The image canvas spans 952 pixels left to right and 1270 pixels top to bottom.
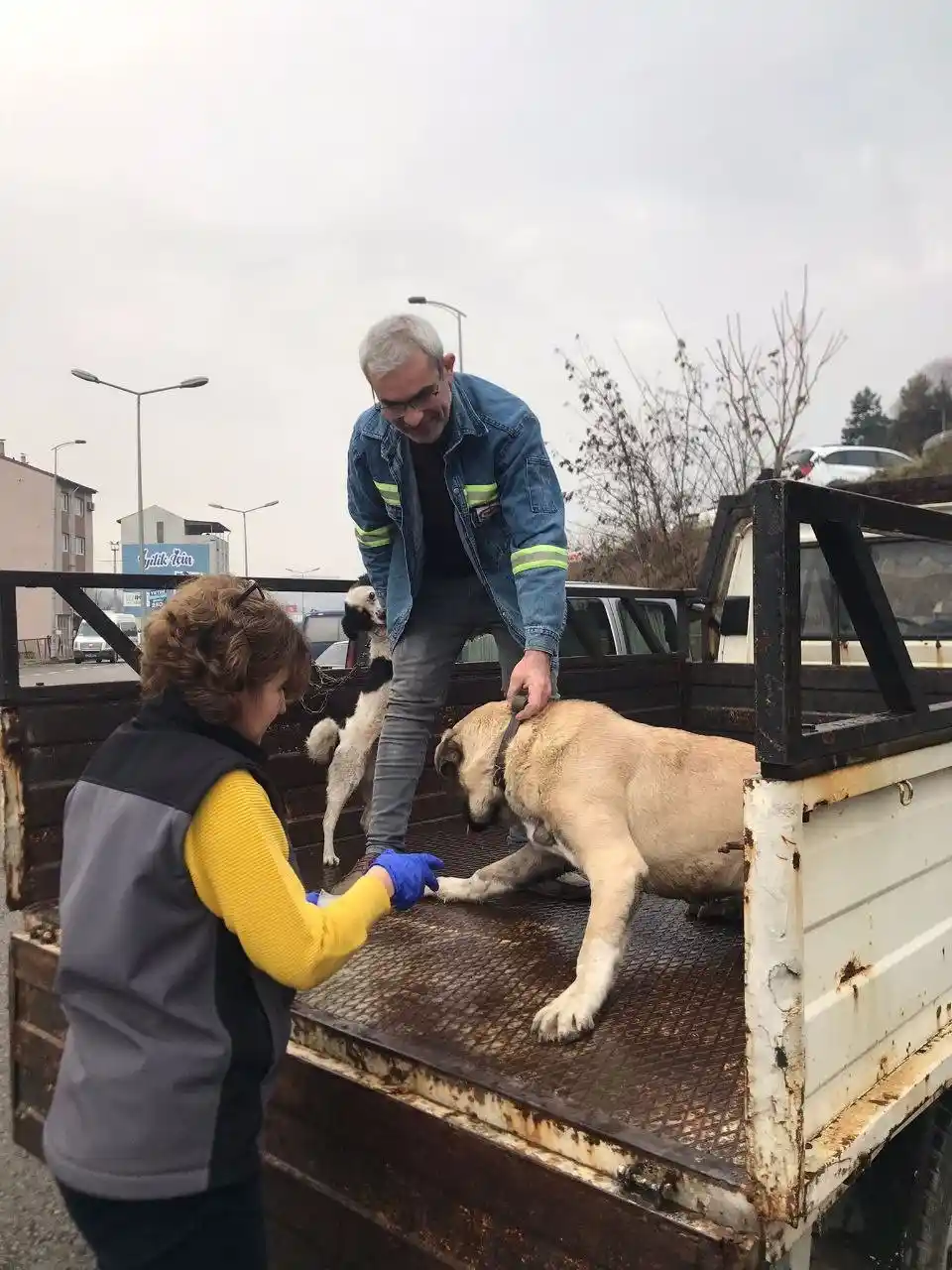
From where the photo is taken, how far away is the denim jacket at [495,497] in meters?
3.06

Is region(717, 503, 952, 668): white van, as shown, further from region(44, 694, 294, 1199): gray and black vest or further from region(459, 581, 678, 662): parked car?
region(44, 694, 294, 1199): gray and black vest

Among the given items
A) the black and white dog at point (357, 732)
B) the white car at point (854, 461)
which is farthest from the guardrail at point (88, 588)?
the white car at point (854, 461)

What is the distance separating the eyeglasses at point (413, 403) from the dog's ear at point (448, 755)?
977 mm

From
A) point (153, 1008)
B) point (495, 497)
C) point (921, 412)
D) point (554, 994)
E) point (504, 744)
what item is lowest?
point (554, 994)

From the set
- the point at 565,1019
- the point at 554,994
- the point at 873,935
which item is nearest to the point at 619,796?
the point at 554,994

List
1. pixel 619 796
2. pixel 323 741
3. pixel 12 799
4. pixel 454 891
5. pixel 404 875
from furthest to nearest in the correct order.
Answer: pixel 323 741 → pixel 454 891 → pixel 12 799 → pixel 619 796 → pixel 404 875

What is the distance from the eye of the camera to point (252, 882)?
154 cm

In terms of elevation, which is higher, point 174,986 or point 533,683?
point 533,683

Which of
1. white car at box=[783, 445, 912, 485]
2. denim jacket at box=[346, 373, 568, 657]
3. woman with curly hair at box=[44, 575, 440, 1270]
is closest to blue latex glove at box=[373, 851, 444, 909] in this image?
woman with curly hair at box=[44, 575, 440, 1270]

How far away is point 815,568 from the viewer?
5.00 metres

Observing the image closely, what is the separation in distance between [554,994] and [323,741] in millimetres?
1635

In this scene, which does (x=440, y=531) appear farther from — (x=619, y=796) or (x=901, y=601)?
(x=901, y=601)

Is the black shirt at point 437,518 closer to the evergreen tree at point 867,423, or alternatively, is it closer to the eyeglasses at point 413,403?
the eyeglasses at point 413,403

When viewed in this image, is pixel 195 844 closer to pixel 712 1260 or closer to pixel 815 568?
pixel 712 1260
